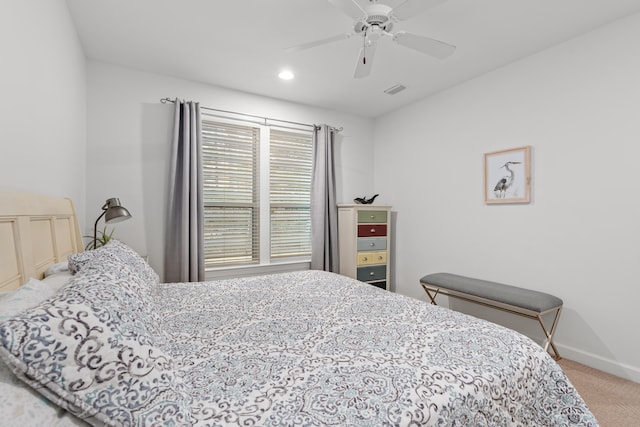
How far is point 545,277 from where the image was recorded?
2676 mm

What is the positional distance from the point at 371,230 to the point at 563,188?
1.97m

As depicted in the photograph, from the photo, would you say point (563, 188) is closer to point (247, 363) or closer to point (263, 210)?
point (247, 363)

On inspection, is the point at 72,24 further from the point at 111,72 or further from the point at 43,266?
the point at 43,266

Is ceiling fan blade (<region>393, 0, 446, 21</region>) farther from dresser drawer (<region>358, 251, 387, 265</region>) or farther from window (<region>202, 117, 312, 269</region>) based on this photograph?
dresser drawer (<region>358, 251, 387, 265</region>)

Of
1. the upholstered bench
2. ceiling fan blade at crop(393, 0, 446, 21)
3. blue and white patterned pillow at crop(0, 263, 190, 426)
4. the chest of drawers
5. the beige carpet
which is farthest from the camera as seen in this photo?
the chest of drawers

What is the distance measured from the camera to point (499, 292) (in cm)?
261

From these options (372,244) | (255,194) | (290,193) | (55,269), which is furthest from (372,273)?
(55,269)

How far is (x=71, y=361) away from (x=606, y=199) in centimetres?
323

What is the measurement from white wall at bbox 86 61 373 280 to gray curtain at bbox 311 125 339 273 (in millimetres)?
1221

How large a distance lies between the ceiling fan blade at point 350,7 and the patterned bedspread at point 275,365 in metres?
1.69

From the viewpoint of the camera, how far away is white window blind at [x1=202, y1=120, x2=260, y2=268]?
135 inches

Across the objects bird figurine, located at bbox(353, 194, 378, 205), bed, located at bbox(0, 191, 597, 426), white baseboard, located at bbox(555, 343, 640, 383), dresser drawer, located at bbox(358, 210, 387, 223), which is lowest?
white baseboard, located at bbox(555, 343, 640, 383)

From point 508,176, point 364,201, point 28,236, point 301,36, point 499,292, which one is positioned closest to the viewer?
point 28,236

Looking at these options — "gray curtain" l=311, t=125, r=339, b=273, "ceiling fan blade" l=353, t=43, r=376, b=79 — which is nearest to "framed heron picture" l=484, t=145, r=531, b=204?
"ceiling fan blade" l=353, t=43, r=376, b=79
